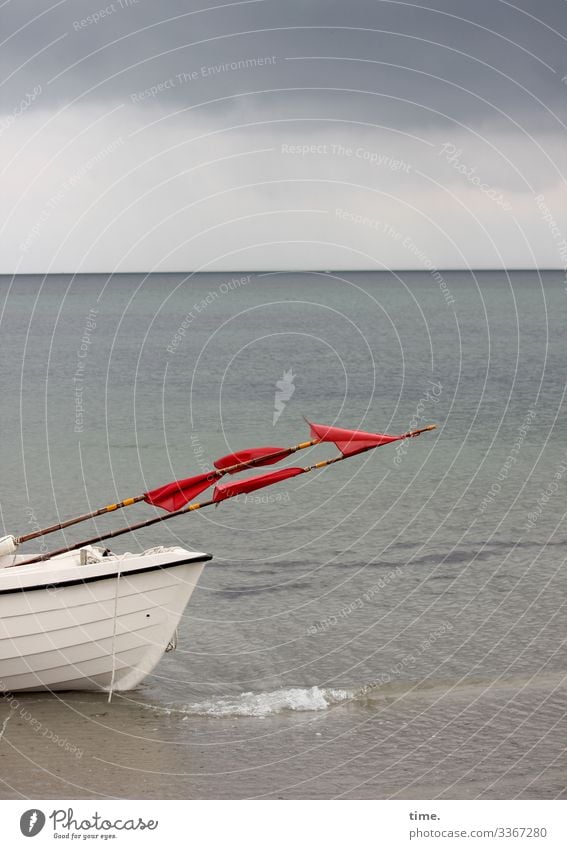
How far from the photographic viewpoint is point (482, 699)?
19.8 m

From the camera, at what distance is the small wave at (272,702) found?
19266 mm

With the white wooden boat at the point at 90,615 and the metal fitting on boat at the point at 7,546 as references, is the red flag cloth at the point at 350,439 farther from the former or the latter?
the metal fitting on boat at the point at 7,546

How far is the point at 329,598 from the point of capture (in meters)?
25.5

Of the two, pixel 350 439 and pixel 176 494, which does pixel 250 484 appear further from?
pixel 350 439

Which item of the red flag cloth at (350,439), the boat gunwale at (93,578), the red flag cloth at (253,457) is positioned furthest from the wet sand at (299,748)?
the red flag cloth at (350,439)

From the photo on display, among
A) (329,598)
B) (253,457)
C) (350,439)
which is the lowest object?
(329,598)

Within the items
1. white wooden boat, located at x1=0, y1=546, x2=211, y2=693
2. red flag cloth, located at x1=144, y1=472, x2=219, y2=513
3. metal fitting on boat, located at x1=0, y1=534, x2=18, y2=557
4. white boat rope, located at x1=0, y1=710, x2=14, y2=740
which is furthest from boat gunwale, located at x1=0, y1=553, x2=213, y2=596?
white boat rope, located at x1=0, y1=710, x2=14, y2=740

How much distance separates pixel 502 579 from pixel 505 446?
1772cm

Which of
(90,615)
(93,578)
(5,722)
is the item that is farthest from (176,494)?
(5,722)

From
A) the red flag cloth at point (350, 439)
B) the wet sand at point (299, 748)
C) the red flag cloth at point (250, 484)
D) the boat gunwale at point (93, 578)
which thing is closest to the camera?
the wet sand at point (299, 748)

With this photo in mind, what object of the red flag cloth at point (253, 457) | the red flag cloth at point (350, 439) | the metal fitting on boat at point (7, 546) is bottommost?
the metal fitting on boat at point (7, 546)

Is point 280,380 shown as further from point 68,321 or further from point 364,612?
point 68,321

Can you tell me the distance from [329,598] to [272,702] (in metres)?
5.95

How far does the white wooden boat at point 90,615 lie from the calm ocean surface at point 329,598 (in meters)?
0.49
